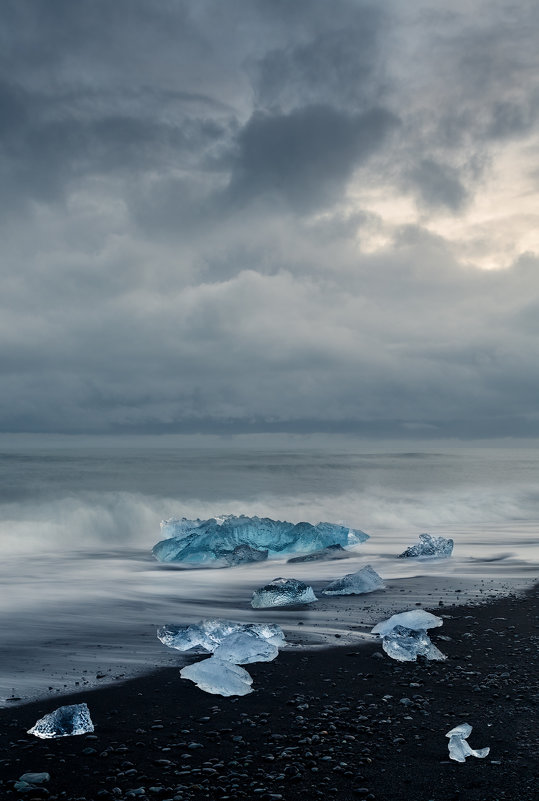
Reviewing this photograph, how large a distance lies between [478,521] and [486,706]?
82.0ft

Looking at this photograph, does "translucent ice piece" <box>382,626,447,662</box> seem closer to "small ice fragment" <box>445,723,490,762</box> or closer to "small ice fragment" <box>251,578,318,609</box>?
"small ice fragment" <box>445,723,490,762</box>

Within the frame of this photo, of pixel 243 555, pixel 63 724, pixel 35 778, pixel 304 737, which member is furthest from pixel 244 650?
pixel 243 555

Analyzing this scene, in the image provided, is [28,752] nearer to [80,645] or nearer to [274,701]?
[274,701]

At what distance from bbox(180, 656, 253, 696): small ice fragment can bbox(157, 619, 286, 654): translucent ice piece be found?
113 cm

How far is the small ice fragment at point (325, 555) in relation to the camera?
16625mm

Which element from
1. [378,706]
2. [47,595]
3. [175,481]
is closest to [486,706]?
[378,706]

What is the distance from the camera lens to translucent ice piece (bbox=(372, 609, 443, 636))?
868 cm

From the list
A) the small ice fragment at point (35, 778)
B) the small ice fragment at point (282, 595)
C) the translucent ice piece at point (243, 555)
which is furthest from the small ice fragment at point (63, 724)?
the translucent ice piece at point (243, 555)

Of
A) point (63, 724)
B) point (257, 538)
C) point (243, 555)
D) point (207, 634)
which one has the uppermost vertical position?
point (257, 538)

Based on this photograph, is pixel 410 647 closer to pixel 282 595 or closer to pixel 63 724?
pixel 282 595

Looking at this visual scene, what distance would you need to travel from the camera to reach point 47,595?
1202 centimetres

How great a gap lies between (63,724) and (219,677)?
68.5 inches

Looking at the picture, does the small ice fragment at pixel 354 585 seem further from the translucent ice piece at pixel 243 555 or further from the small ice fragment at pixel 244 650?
the translucent ice piece at pixel 243 555

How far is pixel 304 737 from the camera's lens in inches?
209
